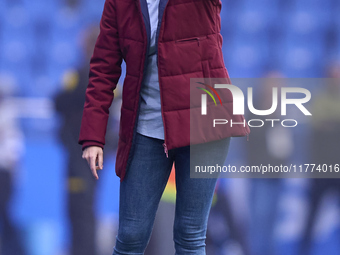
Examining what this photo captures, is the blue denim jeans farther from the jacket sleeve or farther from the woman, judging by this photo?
the jacket sleeve

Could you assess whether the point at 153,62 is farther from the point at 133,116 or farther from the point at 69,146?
the point at 69,146

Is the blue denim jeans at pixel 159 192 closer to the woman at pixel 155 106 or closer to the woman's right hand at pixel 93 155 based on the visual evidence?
the woman at pixel 155 106

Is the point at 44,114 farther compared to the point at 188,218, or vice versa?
the point at 44,114

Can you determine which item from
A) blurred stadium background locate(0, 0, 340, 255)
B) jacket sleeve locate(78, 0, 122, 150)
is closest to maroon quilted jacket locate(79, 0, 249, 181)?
jacket sleeve locate(78, 0, 122, 150)

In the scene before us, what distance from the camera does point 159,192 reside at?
57.6 inches

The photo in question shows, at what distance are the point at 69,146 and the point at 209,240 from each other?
0.97m

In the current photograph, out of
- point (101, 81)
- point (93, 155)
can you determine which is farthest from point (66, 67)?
point (93, 155)

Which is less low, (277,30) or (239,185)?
(277,30)

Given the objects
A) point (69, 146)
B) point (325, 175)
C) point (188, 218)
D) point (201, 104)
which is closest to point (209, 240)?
point (325, 175)

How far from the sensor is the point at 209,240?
246 centimetres

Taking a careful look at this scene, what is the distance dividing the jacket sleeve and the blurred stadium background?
3.10ft

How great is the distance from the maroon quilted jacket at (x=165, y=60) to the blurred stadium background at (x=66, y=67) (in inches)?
38.3

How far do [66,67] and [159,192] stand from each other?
120cm

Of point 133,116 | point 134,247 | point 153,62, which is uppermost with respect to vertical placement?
point 153,62
